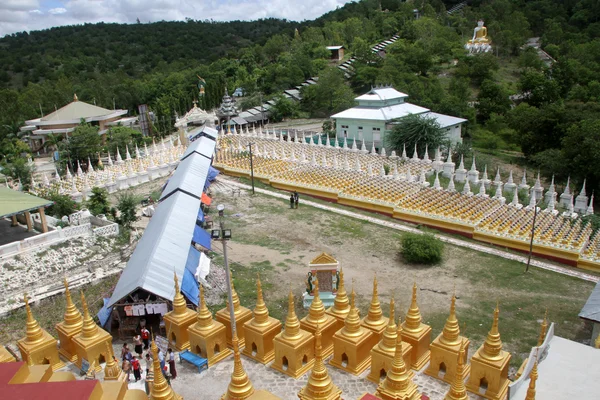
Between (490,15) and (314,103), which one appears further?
(490,15)

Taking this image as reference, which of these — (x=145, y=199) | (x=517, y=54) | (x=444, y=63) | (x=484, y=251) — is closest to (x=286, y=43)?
(x=444, y=63)

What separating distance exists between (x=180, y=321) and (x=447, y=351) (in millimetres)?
6945

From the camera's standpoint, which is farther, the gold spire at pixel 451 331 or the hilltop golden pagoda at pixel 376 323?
the hilltop golden pagoda at pixel 376 323

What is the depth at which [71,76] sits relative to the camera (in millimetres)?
80250

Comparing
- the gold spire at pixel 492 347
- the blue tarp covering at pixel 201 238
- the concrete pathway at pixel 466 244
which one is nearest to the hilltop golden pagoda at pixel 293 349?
the gold spire at pixel 492 347

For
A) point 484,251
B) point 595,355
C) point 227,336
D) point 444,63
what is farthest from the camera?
point 444,63

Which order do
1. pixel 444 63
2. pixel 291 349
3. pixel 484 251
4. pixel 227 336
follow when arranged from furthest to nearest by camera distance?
pixel 444 63
pixel 484 251
pixel 227 336
pixel 291 349

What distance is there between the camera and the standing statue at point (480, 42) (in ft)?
234

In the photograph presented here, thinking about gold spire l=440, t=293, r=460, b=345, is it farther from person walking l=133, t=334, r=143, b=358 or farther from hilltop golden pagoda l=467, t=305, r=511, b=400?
person walking l=133, t=334, r=143, b=358

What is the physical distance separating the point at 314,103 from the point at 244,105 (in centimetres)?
945

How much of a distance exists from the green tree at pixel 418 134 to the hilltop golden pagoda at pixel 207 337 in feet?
79.8

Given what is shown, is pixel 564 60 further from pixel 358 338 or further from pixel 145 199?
pixel 358 338

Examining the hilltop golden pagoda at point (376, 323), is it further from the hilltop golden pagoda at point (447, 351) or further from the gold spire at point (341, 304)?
the hilltop golden pagoda at point (447, 351)

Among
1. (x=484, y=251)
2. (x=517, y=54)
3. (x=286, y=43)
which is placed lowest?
(x=484, y=251)
